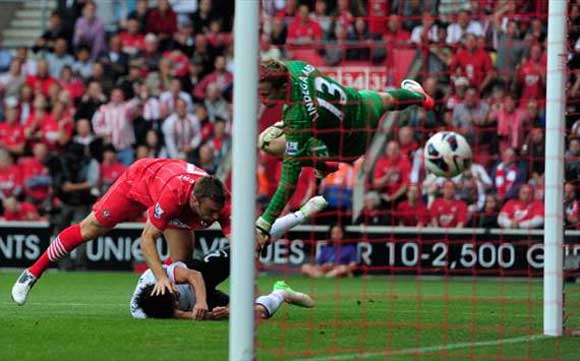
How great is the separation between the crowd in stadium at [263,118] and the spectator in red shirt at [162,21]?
0.06 ft

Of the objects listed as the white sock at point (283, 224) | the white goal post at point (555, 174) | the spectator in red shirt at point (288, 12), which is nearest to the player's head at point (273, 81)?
the white sock at point (283, 224)

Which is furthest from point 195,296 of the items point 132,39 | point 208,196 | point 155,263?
point 132,39

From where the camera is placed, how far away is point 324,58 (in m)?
21.6

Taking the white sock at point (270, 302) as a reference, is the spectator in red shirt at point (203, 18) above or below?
above

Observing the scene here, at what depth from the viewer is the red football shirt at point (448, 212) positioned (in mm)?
19000

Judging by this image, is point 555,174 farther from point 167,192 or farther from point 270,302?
point 167,192

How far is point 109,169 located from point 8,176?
175 centimetres

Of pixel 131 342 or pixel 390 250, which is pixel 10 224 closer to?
pixel 390 250

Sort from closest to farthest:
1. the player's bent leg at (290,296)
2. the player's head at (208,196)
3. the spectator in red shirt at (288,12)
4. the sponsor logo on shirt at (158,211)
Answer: the player's head at (208,196)
the sponsor logo on shirt at (158,211)
the player's bent leg at (290,296)
the spectator in red shirt at (288,12)

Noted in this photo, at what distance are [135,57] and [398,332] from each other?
14633mm

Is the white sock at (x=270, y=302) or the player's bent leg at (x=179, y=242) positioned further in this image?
the player's bent leg at (x=179, y=242)

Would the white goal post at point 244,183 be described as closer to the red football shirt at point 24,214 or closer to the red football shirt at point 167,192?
the red football shirt at point 167,192

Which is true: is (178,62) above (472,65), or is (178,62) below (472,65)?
above

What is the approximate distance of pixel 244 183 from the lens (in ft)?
25.7
